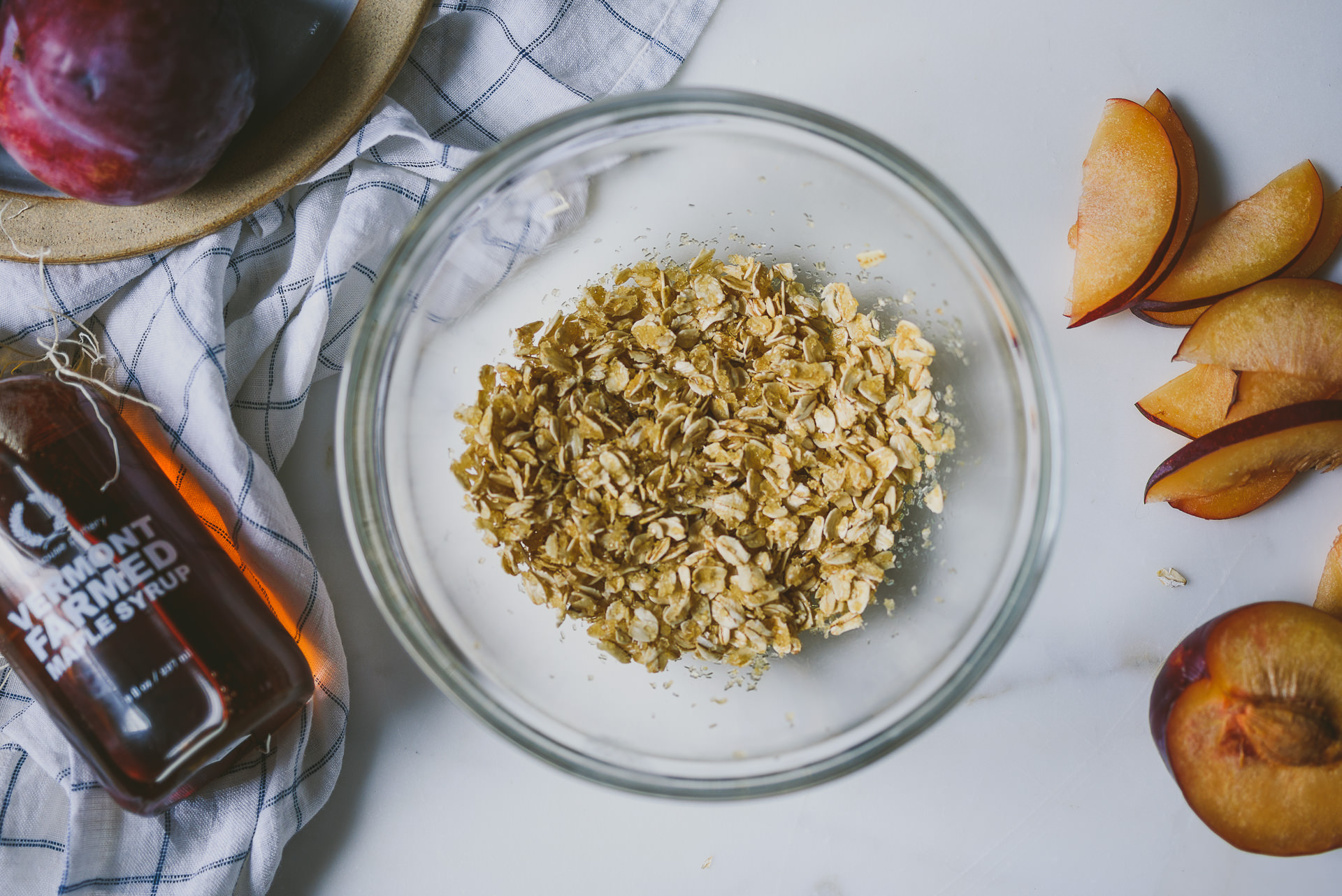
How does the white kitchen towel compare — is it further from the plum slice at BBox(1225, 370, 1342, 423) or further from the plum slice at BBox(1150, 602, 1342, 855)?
the plum slice at BBox(1150, 602, 1342, 855)

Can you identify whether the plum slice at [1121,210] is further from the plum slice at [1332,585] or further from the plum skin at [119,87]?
the plum skin at [119,87]

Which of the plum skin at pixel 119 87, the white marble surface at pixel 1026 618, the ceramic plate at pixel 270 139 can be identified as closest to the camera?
the plum skin at pixel 119 87

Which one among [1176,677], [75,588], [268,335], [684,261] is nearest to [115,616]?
[75,588]

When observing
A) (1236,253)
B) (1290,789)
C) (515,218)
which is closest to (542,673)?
(515,218)

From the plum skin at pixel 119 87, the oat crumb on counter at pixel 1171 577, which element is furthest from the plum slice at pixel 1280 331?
the plum skin at pixel 119 87

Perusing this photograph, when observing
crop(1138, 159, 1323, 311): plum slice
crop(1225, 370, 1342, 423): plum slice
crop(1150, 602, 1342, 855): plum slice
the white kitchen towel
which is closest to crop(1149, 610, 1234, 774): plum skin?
crop(1150, 602, 1342, 855): plum slice

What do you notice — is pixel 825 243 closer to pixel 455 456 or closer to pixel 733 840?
pixel 455 456

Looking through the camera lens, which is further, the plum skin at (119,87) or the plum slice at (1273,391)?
the plum slice at (1273,391)
